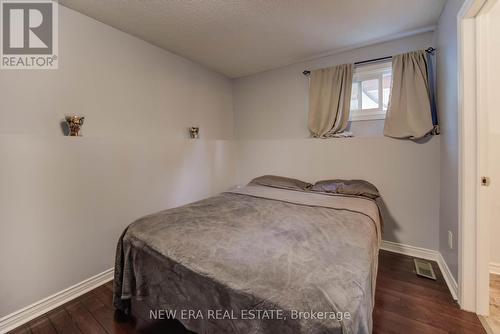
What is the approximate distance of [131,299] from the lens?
60.1 inches

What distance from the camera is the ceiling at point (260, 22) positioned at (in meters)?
1.86

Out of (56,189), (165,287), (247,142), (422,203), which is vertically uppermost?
(247,142)

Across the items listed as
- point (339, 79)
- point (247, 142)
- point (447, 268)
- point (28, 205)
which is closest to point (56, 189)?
point (28, 205)

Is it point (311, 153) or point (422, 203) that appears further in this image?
point (311, 153)

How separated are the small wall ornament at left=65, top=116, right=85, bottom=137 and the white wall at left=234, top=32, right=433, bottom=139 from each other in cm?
227

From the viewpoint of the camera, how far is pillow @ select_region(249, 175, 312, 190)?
283cm

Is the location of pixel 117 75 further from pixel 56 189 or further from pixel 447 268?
pixel 447 268

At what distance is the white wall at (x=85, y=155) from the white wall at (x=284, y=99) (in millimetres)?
1025

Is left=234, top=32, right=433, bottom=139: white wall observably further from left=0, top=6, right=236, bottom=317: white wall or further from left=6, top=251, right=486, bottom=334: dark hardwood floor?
left=6, top=251, right=486, bottom=334: dark hardwood floor

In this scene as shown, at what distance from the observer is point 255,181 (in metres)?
3.17

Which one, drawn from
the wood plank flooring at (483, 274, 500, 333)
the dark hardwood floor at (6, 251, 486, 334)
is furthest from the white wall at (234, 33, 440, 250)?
the dark hardwood floor at (6, 251, 486, 334)

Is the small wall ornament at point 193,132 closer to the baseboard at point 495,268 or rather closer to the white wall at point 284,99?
the white wall at point 284,99

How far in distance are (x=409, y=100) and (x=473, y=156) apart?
3.43ft

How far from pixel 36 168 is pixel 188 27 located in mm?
1792
